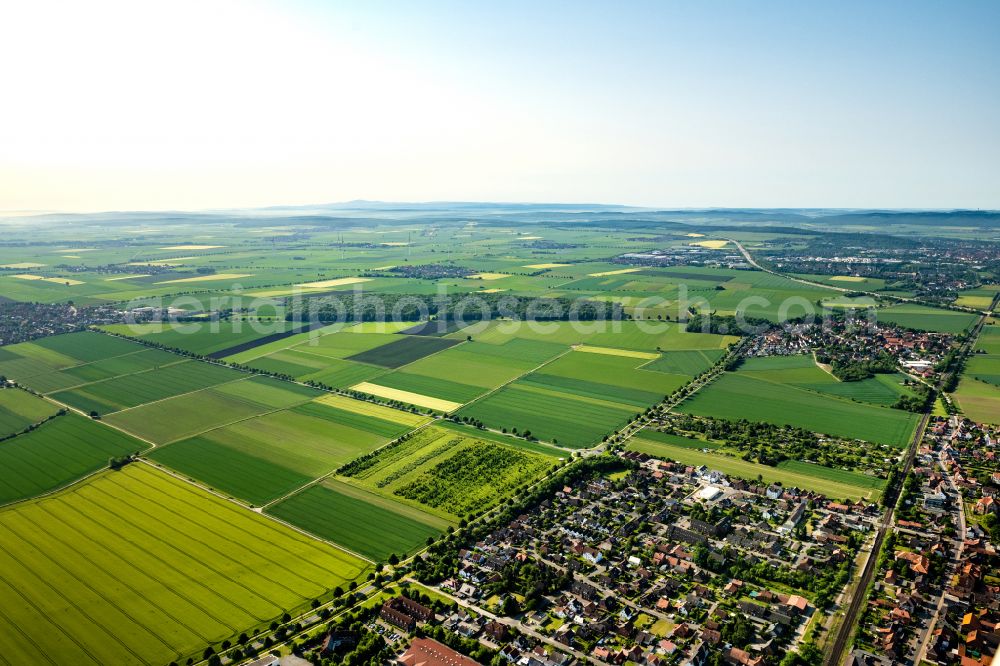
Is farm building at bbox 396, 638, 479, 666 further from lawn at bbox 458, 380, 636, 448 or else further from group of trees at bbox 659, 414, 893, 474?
group of trees at bbox 659, 414, 893, 474

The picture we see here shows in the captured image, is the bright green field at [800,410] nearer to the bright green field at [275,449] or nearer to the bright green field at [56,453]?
the bright green field at [275,449]

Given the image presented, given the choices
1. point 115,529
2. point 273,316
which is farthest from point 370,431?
point 273,316

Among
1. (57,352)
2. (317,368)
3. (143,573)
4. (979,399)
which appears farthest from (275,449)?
(979,399)

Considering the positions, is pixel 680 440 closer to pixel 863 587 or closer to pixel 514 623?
pixel 863 587

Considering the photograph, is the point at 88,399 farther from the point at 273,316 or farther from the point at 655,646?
the point at 655,646

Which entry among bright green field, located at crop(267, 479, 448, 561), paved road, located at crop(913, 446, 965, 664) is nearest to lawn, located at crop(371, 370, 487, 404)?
bright green field, located at crop(267, 479, 448, 561)
